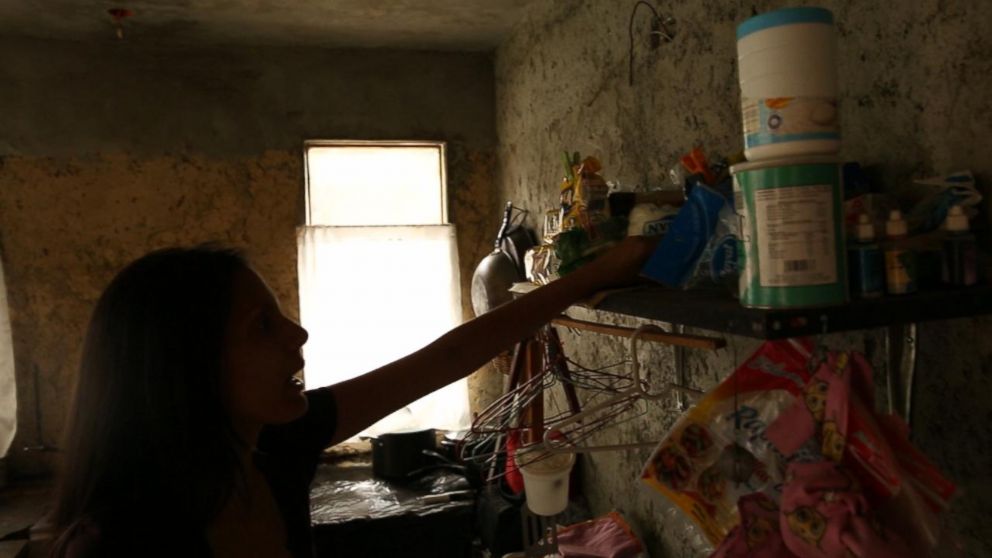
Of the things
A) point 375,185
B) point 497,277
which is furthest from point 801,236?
point 375,185

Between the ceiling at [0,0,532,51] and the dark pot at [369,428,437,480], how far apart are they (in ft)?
5.26

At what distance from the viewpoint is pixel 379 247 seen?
2.84 m

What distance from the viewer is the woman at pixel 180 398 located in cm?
87

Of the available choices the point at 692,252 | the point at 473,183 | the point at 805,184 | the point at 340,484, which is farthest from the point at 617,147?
the point at 340,484

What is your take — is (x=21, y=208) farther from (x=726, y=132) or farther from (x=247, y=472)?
(x=726, y=132)

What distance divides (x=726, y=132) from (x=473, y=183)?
6.05 feet

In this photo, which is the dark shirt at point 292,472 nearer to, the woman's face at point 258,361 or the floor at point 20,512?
the woman's face at point 258,361

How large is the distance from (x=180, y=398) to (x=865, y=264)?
2.77ft

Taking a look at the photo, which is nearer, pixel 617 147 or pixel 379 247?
pixel 617 147

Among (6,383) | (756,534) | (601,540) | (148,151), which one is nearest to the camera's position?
(756,534)

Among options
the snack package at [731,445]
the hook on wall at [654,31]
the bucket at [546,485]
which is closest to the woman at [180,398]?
the snack package at [731,445]

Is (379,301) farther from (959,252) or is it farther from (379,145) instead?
(959,252)

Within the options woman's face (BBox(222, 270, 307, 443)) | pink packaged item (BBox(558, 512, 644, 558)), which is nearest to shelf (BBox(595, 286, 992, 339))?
woman's face (BBox(222, 270, 307, 443))

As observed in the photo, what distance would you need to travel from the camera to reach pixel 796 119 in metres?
0.59
